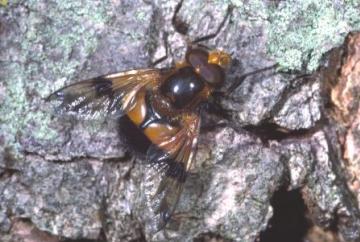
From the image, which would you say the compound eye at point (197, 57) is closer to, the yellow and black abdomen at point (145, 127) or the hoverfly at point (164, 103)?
the hoverfly at point (164, 103)

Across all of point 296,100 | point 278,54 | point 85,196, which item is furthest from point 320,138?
point 85,196

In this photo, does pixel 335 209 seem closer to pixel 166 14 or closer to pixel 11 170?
pixel 166 14

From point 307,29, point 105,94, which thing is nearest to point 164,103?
point 105,94

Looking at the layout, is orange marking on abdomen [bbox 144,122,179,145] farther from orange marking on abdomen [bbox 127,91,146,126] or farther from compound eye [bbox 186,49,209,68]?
compound eye [bbox 186,49,209,68]

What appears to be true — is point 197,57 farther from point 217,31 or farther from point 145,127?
point 145,127

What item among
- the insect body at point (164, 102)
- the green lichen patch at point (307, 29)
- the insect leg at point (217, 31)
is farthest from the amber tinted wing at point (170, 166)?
the green lichen patch at point (307, 29)

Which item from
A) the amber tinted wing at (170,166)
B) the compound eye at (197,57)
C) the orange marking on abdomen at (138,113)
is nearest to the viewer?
the amber tinted wing at (170,166)

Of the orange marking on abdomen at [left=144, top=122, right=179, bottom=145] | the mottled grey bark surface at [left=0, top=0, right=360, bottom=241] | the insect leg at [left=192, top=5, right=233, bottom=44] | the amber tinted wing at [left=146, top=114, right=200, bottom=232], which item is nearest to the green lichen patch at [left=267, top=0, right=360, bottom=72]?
the mottled grey bark surface at [left=0, top=0, right=360, bottom=241]
